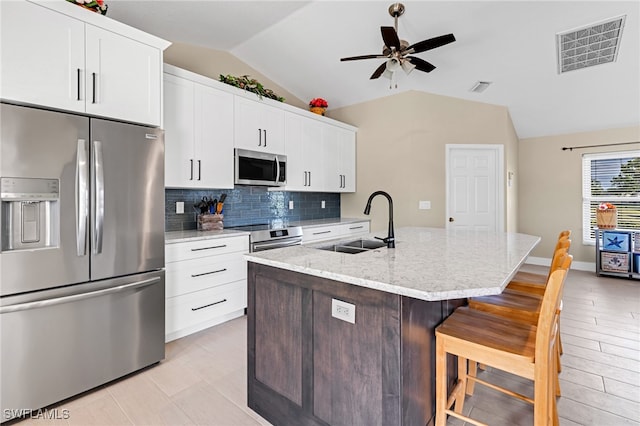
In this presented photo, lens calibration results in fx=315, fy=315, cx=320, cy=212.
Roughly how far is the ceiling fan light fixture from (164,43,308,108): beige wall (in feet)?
9.24

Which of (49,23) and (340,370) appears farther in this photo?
(49,23)

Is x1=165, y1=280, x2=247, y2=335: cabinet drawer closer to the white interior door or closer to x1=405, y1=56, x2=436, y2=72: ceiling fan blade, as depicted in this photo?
x1=405, y1=56, x2=436, y2=72: ceiling fan blade

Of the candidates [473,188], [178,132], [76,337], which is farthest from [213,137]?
[473,188]

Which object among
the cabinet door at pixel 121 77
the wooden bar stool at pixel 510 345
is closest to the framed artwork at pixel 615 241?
the wooden bar stool at pixel 510 345

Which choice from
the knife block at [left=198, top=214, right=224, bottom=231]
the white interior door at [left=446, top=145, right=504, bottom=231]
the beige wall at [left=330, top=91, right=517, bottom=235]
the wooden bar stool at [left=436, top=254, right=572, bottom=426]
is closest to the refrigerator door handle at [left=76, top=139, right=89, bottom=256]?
the knife block at [left=198, top=214, right=224, bottom=231]

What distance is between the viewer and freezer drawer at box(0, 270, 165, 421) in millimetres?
1724

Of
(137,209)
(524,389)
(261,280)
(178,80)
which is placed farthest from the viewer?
(178,80)

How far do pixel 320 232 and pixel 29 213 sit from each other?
284 cm

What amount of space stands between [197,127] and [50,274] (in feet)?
5.74

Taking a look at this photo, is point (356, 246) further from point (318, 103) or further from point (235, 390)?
point (318, 103)

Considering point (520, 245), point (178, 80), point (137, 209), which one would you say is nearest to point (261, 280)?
point (137, 209)

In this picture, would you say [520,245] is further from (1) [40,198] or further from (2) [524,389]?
(1) [40,198]

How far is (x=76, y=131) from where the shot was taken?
1901mm

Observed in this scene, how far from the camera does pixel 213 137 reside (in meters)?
→ 3.20
